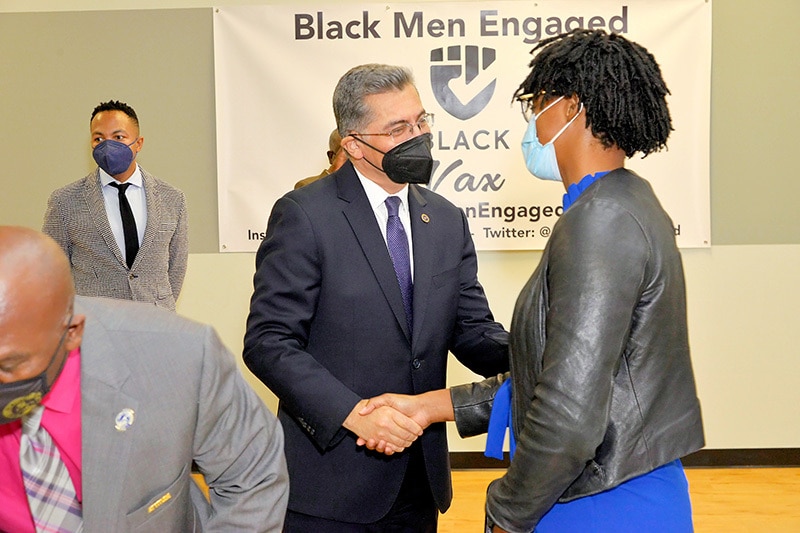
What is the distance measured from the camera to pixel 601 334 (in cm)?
143

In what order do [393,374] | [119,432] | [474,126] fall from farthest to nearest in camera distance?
[474,126] → [393,374] → [119,432]

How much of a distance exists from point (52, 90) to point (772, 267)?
426 cm

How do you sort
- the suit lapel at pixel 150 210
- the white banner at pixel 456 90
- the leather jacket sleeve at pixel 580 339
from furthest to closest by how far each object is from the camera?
the white banner at pixel 456 90 → the suit lapel at pixel 150 210 → the leather jacket sleeve at pixel 580 339

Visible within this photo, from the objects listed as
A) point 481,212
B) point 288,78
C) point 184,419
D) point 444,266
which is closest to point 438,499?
point 444,266

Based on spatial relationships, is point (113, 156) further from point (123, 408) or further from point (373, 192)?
point (123, 408)

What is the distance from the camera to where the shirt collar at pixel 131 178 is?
4.04 m

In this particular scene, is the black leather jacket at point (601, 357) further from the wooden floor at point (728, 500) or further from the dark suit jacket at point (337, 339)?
the wooden floor at point (728, 500)

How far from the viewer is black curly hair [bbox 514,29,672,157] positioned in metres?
1.58

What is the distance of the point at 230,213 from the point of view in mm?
4891

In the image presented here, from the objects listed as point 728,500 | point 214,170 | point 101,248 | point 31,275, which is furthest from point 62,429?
point 728,500

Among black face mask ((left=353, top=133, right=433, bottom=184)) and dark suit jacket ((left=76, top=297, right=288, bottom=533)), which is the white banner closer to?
black face mask ((left=353, top=133, right=433, bottom=184))

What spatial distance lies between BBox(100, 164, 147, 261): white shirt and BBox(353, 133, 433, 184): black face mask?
2.01m

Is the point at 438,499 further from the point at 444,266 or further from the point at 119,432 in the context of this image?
the point at 119,432

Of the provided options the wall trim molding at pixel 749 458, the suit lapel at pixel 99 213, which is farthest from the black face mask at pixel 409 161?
the wall trim molding at pixel 749 458
